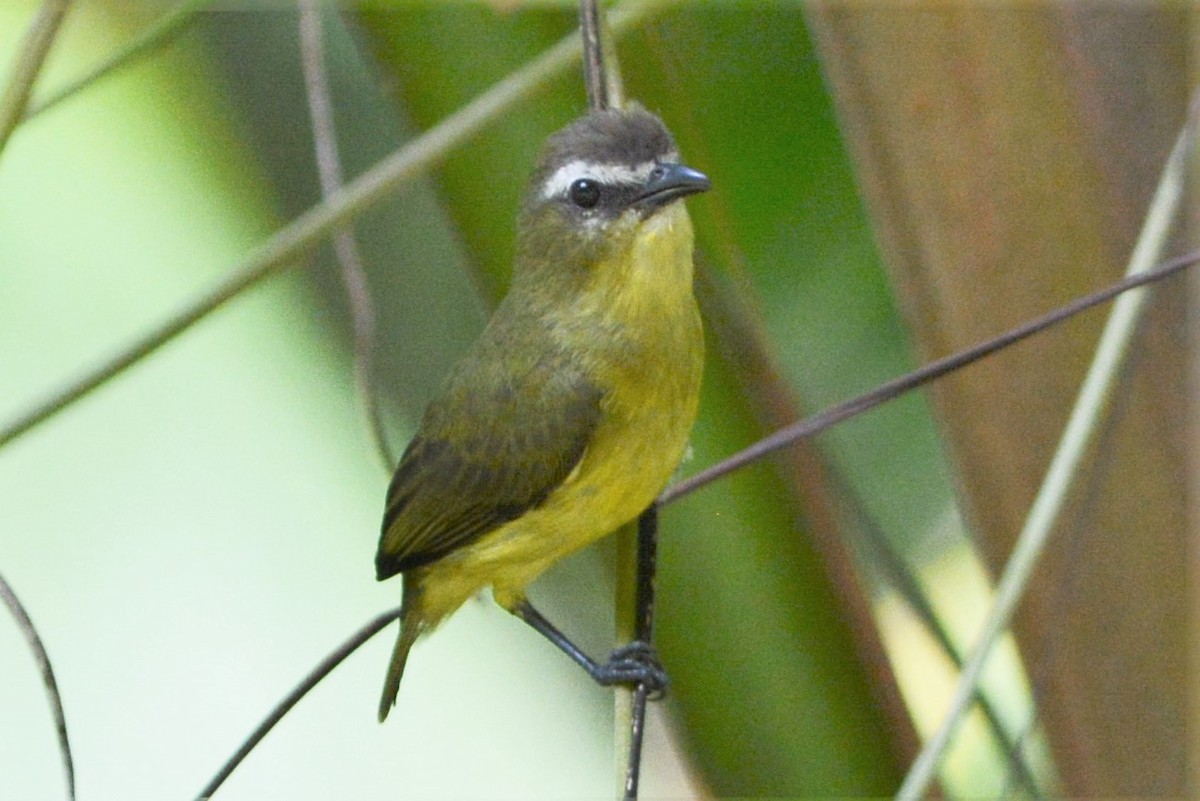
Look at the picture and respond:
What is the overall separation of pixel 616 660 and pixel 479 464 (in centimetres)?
30

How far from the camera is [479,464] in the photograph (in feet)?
6.31

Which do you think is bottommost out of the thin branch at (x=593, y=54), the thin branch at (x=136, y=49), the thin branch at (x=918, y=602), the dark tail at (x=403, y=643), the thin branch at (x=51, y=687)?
the thin branch at (x=51, y=687)

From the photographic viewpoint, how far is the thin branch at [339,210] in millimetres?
1259

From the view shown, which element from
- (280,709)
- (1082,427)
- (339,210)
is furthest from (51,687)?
(1082,427)

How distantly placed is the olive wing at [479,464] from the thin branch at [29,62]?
0.76m

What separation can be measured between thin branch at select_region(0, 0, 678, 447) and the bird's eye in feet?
0.74

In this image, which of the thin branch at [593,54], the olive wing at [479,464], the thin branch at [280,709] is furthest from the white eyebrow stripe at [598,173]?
the thin branch at [280,709]

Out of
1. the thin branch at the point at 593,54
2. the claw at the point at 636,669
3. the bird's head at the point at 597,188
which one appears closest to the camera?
the thin branch at the point at 593,54

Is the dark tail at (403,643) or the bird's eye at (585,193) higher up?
the bird's eye at (585,193)

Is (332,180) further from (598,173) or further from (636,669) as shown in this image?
(636,669)

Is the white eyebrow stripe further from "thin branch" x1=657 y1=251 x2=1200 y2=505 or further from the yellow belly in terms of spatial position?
"thin branch" x1=657 y1=251 x2=1200 y2=505

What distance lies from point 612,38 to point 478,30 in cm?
17

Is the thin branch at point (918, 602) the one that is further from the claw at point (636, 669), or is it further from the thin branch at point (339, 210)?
the thin branch at point (339, 210)

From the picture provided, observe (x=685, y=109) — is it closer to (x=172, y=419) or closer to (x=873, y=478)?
(x=873, y=478)
